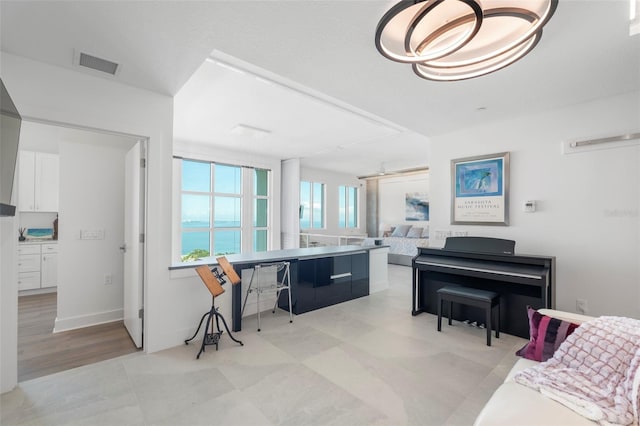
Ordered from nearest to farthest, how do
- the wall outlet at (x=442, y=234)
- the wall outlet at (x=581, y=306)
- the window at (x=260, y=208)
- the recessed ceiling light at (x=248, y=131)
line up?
the wall outlet at (x=581, y=306), the wall outlet at (x=442, y=234), the recessed ceiling light at (x=248, y=131), the window at (x=260, y=208)

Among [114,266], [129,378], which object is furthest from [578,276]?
[114,266]

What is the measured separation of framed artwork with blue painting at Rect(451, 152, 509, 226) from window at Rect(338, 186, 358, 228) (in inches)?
222

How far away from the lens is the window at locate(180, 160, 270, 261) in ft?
19.5

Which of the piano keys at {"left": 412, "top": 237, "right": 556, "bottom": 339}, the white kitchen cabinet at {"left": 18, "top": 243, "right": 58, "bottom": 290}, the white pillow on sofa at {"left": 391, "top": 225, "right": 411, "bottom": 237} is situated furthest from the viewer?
the white pillow on sofa at {"left": 391, "top": 225, "right": 411, "bottom": 237}

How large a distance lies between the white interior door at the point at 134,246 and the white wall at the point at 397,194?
7.43m

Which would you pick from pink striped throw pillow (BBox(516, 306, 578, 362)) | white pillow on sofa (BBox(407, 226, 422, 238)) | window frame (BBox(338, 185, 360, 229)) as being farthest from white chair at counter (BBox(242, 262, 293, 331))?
window frame (BBox(338, 185, 360, 229))

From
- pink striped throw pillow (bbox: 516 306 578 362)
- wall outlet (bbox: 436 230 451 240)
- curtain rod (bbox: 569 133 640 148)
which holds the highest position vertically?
curtain rod (bbox: 569 133 640 148)

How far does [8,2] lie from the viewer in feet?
5.33

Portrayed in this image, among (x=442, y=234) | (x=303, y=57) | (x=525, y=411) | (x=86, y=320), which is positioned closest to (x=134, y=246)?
(x=86, y=320)

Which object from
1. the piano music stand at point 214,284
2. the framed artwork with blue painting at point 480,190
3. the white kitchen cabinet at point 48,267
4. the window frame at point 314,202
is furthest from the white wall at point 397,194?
the white kitchen cabinet at point 48,267

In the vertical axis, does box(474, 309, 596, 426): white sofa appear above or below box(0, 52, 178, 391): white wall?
below

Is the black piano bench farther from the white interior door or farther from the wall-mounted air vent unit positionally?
the wall-mounted air vent unit

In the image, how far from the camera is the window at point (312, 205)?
28.0ft

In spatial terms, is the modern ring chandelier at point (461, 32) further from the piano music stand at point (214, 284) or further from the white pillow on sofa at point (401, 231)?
the white pillow on sofa at point (401, 231)
